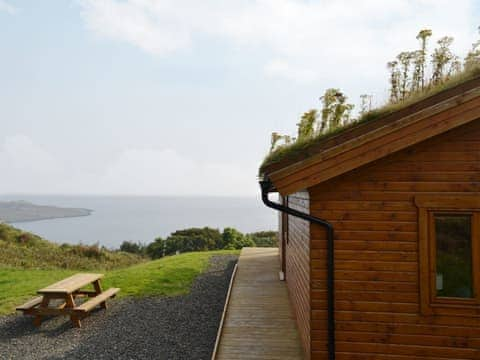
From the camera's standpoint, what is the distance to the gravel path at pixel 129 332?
19.6ft

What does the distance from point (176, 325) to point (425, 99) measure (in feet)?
21.8

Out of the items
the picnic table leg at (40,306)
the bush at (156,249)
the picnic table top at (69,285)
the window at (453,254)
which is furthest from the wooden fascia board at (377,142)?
the bush at (156,249)

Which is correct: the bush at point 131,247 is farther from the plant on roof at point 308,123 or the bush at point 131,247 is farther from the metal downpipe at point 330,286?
the metal downpipe at point 330,286

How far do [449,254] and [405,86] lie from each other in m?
4.19

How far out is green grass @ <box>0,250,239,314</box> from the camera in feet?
31.5

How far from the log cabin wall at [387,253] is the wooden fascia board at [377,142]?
0.87ft

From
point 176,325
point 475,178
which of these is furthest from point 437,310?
point 176,325

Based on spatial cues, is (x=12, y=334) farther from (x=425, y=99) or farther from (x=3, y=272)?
(x=425, y=99)

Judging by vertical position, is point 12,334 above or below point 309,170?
below

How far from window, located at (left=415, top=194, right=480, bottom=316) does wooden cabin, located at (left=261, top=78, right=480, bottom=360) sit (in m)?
0.01

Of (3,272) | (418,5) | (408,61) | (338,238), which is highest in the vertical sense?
(418,5)

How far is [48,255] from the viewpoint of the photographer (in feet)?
54.0

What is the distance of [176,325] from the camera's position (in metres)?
7.12

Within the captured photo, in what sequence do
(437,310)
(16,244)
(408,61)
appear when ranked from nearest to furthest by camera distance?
(437,310), (408,61), (16,244)
